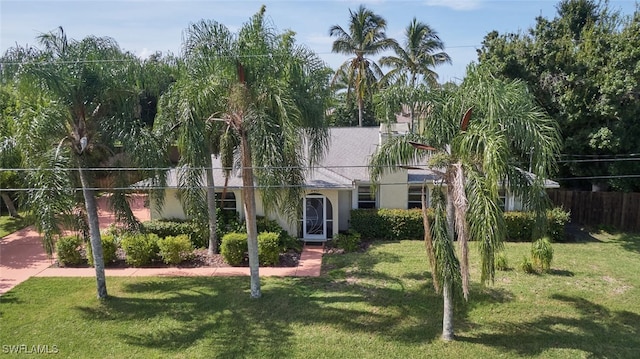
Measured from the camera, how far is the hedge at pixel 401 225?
16.1m

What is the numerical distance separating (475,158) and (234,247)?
8.01 meters

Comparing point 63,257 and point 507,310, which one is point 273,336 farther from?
point 63,257

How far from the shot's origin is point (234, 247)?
13258 millimetres

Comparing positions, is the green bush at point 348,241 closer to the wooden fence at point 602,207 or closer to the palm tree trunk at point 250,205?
the palm tree trunk at point 250,205

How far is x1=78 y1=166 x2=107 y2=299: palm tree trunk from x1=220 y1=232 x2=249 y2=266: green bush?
3.42 metres

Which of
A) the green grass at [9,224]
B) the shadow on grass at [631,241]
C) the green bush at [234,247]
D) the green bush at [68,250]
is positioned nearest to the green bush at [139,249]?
the green bush at [68,250]

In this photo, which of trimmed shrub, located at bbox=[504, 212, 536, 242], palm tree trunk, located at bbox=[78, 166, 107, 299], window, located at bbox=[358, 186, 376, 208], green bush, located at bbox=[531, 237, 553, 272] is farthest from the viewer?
window, located at bbox=[358, 186, 376, 208]

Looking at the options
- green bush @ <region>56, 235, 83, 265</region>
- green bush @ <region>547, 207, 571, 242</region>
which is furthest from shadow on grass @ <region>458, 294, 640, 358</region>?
green bush @ <region>56, 235, 83, 265</region>

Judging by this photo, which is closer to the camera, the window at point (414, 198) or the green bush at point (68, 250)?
the green bush at point (68, 250)

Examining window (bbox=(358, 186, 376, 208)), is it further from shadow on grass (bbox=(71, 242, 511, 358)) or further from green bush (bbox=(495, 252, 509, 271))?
green bush (bbox=(495, 252, 509, 271))

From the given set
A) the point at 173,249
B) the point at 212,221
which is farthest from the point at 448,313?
the point at 173,249

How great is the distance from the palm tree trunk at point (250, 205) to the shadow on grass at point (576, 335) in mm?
4936

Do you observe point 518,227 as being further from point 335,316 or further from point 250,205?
point 250,205

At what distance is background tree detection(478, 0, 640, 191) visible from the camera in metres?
15.1
